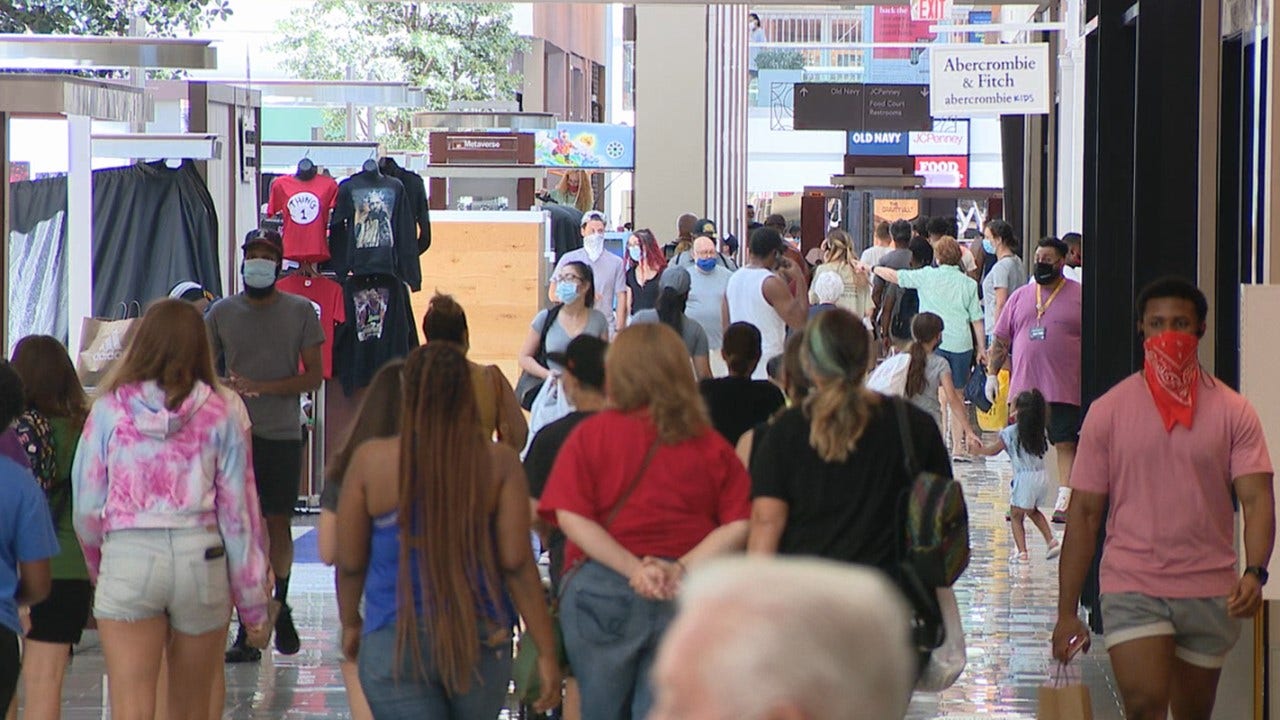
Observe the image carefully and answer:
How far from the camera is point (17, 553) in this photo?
201 inches

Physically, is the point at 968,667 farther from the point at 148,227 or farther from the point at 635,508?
the point at 148,227

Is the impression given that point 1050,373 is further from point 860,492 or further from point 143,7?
point 143,7

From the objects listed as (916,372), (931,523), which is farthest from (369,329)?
(931,523)

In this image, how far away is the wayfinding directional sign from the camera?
115 feet

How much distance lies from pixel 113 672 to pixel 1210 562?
3040 millimetres

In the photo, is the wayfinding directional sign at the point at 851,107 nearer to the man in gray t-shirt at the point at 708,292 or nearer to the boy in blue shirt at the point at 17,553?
the man in gray t-shirt at the point at 708,292

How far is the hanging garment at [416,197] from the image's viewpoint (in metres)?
12.3

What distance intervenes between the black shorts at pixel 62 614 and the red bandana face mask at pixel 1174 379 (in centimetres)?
324

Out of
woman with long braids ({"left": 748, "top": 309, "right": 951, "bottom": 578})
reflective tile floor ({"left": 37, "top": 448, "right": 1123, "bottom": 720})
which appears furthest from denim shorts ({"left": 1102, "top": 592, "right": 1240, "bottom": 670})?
reflective tile floor ({"left": 37, "top": 448, "right": 1123, "bottom": 720})

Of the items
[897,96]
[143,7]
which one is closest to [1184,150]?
[143,7]

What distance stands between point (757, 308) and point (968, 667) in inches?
157

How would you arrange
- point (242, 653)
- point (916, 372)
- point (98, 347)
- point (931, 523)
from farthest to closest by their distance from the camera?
point (916, 372), point (98, 347), point (242, 653), point (931, 523)

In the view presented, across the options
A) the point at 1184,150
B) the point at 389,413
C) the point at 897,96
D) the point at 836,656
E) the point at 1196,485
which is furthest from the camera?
the point at 897,96

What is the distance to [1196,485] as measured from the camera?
5.41 metres
